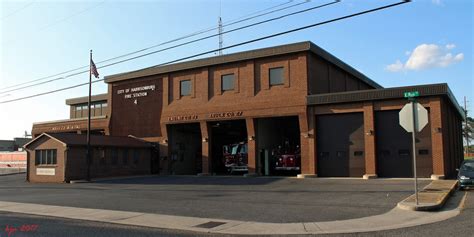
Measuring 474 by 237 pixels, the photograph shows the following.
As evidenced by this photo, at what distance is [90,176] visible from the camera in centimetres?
3719

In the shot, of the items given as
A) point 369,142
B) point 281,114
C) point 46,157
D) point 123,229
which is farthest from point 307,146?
point 123,229

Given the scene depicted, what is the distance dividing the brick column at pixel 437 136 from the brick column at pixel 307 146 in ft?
26.8

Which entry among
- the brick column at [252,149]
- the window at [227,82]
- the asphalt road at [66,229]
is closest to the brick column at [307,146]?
the brick column at [252,149]

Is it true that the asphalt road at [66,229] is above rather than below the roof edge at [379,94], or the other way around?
below

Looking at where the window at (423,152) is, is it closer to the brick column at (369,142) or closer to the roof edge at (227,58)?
the brick column at (369,142)

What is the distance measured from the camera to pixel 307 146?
109 feet

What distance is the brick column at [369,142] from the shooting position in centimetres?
3066

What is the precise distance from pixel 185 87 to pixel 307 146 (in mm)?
13795

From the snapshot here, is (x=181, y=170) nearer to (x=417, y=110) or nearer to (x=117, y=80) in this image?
(x=117, y=80)

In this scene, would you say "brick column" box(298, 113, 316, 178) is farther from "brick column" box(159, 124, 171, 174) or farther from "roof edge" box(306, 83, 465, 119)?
"brick column" box(159, 124, 171, 174)

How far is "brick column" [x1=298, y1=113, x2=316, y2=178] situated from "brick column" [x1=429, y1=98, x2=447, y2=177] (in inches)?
321

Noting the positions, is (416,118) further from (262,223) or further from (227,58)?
(227,58)

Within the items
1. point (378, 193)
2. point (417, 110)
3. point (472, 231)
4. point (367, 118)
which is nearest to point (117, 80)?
point (367, 118)

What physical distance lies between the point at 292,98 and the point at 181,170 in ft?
49.2
